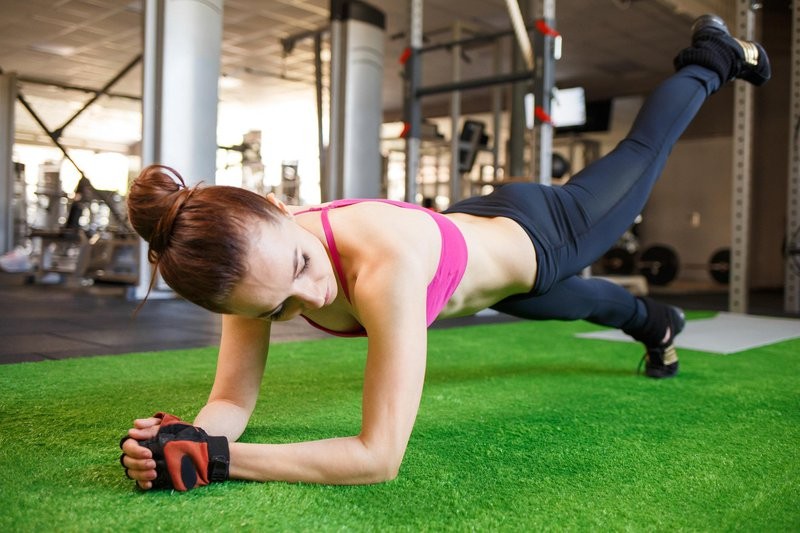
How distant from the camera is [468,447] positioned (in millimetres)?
1208

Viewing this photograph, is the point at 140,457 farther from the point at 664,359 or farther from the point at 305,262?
the point at 664,359

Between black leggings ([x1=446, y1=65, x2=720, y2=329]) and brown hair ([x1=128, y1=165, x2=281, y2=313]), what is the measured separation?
680 mm

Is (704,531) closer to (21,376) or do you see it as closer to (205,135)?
(21,376)

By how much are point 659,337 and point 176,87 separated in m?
3.55

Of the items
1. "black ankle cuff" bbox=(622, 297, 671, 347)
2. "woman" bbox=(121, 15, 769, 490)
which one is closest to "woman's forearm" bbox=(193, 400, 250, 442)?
"woman" bbox=(121, 15, 769, 490)

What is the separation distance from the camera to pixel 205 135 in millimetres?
4488

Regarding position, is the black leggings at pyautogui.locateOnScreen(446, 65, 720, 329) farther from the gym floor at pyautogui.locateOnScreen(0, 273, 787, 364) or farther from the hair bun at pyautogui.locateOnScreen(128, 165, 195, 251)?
the gym floor at pyautogui.locateOnScreen(0, 273, 787, 364)

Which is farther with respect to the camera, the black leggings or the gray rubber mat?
the gray rubber mat

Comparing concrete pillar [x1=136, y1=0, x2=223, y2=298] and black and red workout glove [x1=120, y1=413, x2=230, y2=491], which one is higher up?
concrete pillar [x1=136, y1=0, x2=223, y2=298]

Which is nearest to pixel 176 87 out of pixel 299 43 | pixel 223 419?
pixel 223 419

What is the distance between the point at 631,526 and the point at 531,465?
26cm

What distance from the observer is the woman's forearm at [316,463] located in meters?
0.94

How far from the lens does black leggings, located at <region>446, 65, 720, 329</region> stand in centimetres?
146

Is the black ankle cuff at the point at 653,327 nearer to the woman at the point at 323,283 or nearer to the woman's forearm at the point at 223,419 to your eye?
the woman at the point at 323,283
